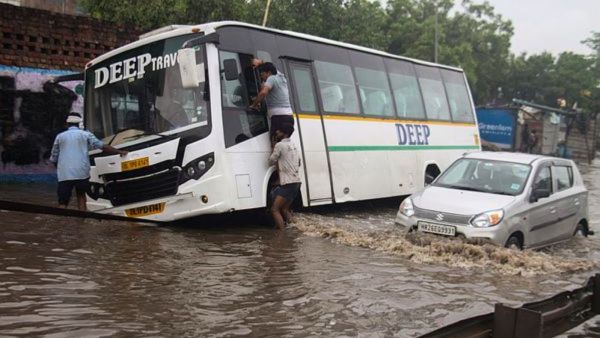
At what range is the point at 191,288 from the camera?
5078 millimetres

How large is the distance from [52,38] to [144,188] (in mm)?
6154

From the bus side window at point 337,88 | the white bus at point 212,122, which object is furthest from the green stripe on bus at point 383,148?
the bus side window at point 337,88

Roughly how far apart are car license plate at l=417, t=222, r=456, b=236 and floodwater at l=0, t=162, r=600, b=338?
0.61 ft

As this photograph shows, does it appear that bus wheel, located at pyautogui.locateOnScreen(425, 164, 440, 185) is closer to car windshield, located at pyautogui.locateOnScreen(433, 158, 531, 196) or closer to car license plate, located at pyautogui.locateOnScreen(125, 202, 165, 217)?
car windshield, located at pyautogui.locateOnScreen(433, 158, 531, 196)

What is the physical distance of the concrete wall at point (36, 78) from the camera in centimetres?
1164

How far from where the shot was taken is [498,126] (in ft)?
95.0

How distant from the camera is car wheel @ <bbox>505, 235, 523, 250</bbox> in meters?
7.57

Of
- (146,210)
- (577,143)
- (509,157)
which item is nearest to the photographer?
(146,210)

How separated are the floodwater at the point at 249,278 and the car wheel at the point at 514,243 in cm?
27

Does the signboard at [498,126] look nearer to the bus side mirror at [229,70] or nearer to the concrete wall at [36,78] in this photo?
the concrete wall at [36,78]

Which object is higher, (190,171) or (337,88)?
(337,88)

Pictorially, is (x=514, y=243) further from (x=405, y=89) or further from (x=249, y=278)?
(x=405, y=89)

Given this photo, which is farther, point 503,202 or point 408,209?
point 408,209

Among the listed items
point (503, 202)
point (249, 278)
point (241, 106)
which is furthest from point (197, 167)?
point (503, 202)
